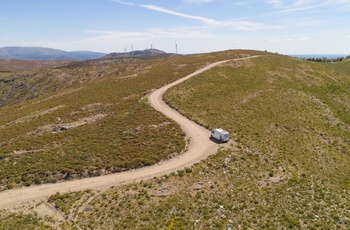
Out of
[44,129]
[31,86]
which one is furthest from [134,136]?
[31,86]

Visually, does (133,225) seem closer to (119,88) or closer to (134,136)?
(134,136)

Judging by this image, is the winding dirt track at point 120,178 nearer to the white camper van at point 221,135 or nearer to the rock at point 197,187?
the white camper van at point 221,135

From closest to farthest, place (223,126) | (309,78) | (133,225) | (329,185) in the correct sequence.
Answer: (133,225) → (329,185) → (223,126) → (309,78)

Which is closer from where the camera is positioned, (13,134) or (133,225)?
(133,225)

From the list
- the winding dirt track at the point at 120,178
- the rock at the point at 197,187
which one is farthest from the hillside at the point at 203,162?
the winding dirt track at the point at 120,178

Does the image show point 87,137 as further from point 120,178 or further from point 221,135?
point 221,135

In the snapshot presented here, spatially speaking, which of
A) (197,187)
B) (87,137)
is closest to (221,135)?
(197,187)

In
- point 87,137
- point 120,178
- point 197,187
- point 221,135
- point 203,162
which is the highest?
point 221,135

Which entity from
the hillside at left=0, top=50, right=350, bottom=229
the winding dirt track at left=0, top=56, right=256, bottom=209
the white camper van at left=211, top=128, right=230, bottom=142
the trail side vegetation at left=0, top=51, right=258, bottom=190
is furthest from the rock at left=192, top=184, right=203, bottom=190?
the white camper van at left=211, top=128, right=230, bottom=142
